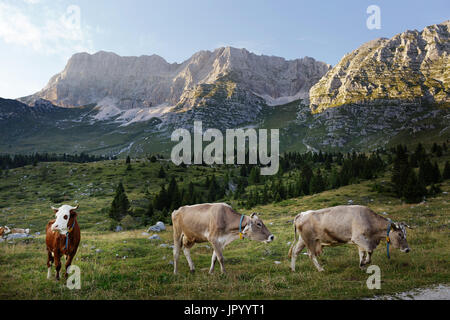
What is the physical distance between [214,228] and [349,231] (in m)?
6.31

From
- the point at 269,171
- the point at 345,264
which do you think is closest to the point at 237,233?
the point at 345,264

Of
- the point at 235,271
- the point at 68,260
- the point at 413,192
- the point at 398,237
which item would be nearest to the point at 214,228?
the point at 235,271

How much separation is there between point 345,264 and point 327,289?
Answer: 15.1ft

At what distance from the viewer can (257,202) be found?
5597 centimetres

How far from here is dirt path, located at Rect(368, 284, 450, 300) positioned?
26.1 ft

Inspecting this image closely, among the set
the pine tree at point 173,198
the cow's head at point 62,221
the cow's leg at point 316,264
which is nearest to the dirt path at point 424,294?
the cow's leg at point 316,264

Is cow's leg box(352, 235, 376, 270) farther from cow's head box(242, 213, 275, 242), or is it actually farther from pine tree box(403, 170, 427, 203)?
pine tree box(403, 170, 427, 203)

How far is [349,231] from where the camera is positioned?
11.4m

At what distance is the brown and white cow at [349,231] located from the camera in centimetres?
1116

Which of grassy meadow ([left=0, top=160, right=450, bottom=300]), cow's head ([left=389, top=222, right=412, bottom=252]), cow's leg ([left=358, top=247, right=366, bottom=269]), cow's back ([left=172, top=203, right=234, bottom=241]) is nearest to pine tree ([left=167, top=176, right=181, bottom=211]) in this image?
grassy meadow ([left=0, top=160, right=450, bottom=300])

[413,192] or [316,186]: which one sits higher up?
[413,192]

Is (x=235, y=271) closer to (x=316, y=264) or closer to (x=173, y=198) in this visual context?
(x=316, y=264)

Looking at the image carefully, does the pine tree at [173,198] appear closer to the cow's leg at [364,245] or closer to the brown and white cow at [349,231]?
the brown and white cow at [349,231]
